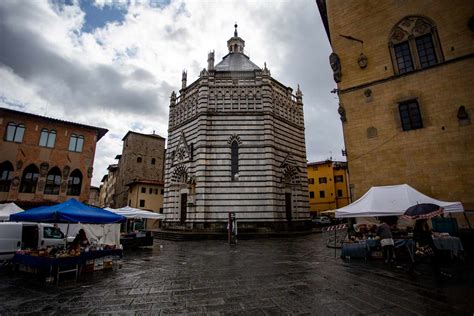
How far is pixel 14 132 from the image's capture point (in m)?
19.6

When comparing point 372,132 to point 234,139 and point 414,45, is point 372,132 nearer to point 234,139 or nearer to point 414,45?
point 414,45

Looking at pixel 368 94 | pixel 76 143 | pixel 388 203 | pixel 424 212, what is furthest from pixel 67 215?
pixel 76 143

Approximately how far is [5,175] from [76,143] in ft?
18.1

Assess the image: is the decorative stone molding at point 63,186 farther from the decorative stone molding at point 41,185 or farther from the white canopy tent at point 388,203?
the white canopy tent at point 388,203

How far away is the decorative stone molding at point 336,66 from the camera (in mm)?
14235

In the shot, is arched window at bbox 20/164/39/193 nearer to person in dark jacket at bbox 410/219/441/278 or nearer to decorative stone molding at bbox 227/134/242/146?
decorative stone molding at bbox 227/134/242/146

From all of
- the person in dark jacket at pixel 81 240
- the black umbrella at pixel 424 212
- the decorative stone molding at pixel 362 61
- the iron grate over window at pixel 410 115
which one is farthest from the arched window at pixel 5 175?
the iron grate over window at pixel 410 115

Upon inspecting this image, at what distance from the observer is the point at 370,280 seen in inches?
243

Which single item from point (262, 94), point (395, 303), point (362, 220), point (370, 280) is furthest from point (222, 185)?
point (395, 303)

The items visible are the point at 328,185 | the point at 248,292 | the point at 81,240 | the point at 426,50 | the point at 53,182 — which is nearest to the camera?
the point at 248,292

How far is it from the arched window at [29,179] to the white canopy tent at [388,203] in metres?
23.5

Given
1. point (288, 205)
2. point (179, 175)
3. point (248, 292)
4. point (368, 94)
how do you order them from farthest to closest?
1. point (179, 175)
2. point (288, 205)
3. point (368, 94)
4. point (248, 292)

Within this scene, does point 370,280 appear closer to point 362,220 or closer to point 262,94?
point 362,220

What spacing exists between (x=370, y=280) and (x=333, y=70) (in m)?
12.3
